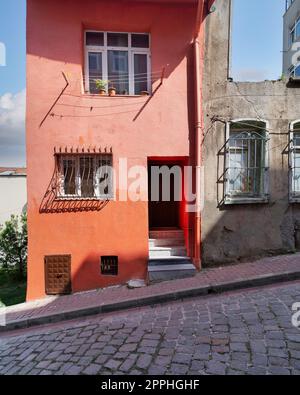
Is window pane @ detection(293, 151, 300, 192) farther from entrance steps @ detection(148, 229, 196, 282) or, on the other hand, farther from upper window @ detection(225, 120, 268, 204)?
entrance steps @ detection(148, 229, 196, 282)

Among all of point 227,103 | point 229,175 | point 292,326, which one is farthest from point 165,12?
point 292,326

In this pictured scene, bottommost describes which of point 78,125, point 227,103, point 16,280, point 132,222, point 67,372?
point 16,280

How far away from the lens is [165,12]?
6.62 meters

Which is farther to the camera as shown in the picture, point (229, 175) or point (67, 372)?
point (229, 175)

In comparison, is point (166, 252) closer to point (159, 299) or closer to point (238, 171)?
point (159, 299)

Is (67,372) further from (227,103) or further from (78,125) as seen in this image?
(227,103)

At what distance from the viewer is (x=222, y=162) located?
6.94 m

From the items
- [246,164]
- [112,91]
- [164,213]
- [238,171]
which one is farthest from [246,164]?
[112,91]

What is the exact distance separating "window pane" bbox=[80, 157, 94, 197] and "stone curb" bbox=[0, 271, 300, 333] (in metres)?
2.78

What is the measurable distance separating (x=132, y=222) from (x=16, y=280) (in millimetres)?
5231

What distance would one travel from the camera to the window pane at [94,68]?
22.8 ft

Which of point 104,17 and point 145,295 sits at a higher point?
point 104,17

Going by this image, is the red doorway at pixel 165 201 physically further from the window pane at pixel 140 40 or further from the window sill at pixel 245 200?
the window pane at pixel 140 40

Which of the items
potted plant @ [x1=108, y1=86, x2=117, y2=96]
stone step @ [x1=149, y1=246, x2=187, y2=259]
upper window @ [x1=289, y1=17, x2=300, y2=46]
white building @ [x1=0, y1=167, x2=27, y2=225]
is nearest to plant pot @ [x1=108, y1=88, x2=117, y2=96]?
potted plant @ [x1=108, y1=86, x2=117, y2=96]
